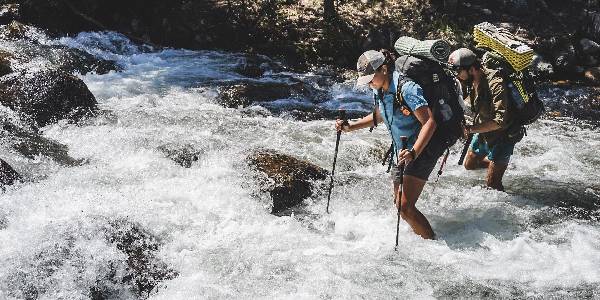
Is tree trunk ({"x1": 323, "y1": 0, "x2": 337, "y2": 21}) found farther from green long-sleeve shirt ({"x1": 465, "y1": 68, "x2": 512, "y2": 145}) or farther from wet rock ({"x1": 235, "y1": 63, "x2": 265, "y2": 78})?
green long-sleeve shirt ({"x1": 465, "y1": 68, "x2": 512, "y2": 145})

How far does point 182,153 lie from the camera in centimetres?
868

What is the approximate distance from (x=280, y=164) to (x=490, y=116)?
9.86 ft

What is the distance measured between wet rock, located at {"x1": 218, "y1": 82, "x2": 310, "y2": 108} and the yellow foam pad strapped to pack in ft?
20.6

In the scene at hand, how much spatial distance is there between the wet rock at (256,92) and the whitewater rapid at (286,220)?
1433 millimetres

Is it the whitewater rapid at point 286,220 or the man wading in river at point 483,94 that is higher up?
the man wading in river at point 483,94

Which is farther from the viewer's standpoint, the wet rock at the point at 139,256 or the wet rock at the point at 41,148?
the wet rock at the point at 41,148

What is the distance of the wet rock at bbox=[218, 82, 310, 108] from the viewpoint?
12.2 m

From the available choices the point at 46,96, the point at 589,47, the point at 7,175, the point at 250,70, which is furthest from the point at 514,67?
the point at 589,47

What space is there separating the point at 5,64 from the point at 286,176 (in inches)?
271

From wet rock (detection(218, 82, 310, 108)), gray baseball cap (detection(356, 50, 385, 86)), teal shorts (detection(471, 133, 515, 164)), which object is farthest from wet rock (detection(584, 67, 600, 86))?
gray baseball cap (detection(356, 50, 385, 86))

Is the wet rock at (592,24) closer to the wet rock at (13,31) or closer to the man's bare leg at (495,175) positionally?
the man's bare leg at (495,175)

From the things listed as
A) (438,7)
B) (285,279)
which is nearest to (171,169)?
(285,279)

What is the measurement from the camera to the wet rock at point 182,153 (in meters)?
8.51

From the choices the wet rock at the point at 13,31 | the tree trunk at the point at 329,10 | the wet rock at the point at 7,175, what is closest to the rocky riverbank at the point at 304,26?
the tree trunk at the point at 329,10
